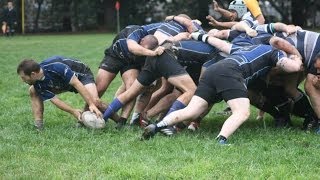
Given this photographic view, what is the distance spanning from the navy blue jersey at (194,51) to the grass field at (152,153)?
90cm

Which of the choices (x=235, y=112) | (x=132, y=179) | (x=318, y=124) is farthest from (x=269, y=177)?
(x=318, y=124)

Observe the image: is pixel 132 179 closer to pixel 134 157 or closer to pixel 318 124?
pixel 134 157

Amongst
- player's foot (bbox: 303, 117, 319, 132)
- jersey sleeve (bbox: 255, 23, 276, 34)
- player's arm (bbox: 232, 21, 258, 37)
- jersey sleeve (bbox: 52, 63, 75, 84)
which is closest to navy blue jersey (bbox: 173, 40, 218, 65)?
player's arm (bbox: 232, 21, 258, 37)

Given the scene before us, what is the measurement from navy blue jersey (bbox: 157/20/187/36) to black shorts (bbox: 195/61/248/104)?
147 cm

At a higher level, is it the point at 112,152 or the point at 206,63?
the point at 206,63

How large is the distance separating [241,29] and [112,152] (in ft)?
8.31

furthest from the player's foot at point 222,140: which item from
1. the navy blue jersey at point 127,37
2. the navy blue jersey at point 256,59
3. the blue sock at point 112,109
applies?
the navy blue jersey at point 127,37

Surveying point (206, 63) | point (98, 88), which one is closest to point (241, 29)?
point (206, 63)

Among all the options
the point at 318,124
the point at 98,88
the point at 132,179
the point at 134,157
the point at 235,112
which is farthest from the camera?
the point at 98,88

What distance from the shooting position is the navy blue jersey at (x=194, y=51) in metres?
7.38

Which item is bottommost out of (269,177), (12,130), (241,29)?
(12,130)

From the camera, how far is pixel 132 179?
4.90m

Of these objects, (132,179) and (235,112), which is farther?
(235,112)

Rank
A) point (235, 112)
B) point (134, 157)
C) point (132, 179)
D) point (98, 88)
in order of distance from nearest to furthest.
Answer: point (132, 179)
point (134, 157)
point (235, 112)
point (98, 88)
